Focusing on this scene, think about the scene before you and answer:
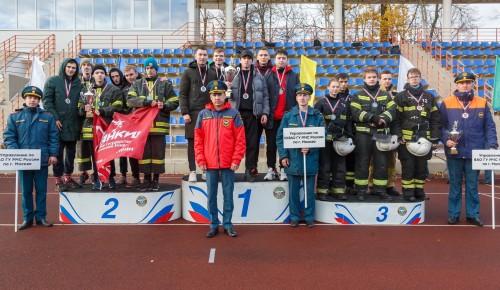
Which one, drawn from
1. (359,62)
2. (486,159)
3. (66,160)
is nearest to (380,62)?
(359,62)

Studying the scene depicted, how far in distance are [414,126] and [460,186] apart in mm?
1134

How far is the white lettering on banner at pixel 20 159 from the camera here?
5.72m

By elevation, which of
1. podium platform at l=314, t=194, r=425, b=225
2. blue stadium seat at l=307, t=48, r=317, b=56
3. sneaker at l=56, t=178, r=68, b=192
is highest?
blue stadium seat at l=307, t=48, r=317, b=56

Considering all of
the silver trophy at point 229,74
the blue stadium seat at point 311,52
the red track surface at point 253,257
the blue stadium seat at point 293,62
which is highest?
the blue stadium seat at point 311,52

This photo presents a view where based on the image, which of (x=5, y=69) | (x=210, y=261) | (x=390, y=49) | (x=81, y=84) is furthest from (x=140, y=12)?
(x=210, y=261)

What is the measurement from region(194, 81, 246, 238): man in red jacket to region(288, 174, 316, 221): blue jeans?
0.99 meters

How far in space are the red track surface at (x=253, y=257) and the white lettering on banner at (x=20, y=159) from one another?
36.7 inches

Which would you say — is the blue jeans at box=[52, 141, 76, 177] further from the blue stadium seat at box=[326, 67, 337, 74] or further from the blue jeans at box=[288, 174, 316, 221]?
the blue stadium seat at box=[326, 67, 337, 74]

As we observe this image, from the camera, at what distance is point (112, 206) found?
6352mm

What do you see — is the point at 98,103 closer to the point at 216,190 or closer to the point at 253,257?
the point at 216,190

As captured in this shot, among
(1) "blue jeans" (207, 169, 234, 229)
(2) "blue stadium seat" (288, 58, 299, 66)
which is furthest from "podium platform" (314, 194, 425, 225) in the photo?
(2) "blue stadium seat" (288, 58, 299, 66)

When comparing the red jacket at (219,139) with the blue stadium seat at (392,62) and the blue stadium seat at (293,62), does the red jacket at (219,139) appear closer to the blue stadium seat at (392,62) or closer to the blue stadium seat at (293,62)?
the blue stadium seat at (293,62)

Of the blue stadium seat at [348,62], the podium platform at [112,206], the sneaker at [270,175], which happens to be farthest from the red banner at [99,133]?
the blue stadium seat at [348,62]

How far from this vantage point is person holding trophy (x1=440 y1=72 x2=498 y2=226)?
621 cm
